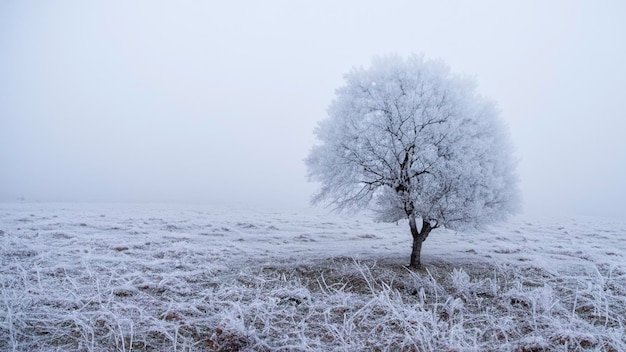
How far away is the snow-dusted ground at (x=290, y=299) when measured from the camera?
5.71 metres

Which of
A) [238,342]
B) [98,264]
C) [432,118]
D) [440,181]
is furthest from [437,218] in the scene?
[98,264]

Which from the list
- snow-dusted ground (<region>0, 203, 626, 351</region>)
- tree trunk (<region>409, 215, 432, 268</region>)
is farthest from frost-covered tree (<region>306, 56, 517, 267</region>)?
snow-dusted ground (<region>0, 203, 626, 351</region>)

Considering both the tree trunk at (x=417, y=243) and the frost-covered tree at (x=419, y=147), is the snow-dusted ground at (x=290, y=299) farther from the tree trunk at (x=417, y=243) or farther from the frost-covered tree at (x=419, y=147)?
the frost-covered tree at (x=419, y=147)

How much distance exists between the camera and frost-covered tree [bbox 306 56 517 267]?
→ 11.2 metres

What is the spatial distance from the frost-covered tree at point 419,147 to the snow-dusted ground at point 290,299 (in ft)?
8.10

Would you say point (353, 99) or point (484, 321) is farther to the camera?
point (353, 99)

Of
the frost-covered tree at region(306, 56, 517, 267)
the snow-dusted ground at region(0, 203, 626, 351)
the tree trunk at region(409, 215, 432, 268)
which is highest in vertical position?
the frost-covered tree at region(306, 56, 517, 267)

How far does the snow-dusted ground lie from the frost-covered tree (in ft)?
8.10

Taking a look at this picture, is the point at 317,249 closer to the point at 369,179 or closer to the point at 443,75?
the point at 369,179

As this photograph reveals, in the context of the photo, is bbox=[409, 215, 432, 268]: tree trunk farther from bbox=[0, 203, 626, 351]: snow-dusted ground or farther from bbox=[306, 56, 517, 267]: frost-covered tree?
bbox=[0, 203, 626, 351]: snow-dusted ground

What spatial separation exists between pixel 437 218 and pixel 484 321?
484 centimetres

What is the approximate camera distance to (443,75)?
12367mm

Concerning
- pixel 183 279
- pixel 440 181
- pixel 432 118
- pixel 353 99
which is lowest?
pixel 183 279

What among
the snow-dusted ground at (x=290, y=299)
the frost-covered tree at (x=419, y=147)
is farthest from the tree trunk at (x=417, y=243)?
the snow-dusted ground at (x=290, y=299)
